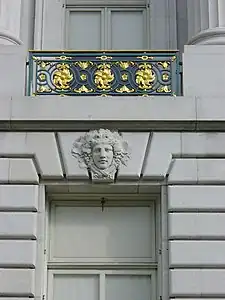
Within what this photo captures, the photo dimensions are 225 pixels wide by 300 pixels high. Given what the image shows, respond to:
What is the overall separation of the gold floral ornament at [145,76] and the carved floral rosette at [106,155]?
0.99 metres

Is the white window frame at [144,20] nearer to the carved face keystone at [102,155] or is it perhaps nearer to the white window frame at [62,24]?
the white window frame at [62,24]

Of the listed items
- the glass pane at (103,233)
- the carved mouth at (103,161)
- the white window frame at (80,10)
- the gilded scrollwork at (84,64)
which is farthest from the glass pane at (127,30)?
the glass pane at (103,233)

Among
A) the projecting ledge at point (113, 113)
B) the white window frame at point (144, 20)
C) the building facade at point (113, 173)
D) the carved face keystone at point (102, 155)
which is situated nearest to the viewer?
the building facade at point (113, 173)

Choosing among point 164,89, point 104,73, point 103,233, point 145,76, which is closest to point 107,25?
point 104,73

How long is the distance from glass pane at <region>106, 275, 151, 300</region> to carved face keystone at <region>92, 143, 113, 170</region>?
1.80 m

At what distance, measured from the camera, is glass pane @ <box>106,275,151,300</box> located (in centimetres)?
1348

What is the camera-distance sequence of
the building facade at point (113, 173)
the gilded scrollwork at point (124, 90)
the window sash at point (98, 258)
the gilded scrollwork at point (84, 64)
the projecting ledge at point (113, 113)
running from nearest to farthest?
the building facade at point (113, 173) < the projecting ledge at point (113, 113) < the window sash at point (98, 258) < the gilded scrollwork at point (124, 90) < the gilded scrollwork at point (84, 64)

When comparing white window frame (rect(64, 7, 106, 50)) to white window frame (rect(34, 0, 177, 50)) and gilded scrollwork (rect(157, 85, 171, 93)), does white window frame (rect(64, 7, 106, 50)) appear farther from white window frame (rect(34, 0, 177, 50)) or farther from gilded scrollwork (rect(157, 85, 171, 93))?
gilded scrollwork (rect(157, 85, 171, 93))

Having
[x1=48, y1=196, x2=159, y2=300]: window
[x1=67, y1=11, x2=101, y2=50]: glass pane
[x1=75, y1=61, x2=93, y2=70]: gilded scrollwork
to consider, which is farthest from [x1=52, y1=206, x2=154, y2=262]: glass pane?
[x1=67, y1=11, x2=101, y2=50]: glass pane

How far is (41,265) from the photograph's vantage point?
520 inches

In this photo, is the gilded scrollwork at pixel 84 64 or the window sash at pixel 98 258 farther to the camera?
the gilded scrollwork at pixel 84 64

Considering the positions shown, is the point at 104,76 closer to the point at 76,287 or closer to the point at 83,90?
the point at 83,90

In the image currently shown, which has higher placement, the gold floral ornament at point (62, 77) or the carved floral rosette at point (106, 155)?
the gold floral ornament at point (62, 77)

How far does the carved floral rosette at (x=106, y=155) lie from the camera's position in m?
13.4
